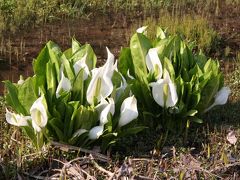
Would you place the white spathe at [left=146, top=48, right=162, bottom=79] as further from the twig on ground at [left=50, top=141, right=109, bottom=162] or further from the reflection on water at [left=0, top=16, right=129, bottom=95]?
the reflection on water at [left=0, top=16, right=129, bottom=95]

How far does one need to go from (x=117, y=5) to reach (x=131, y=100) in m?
4.21

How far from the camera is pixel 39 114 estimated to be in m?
2.89

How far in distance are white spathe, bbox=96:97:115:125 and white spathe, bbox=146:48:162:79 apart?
429mm

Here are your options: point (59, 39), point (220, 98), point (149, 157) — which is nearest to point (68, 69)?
point (149, 157)

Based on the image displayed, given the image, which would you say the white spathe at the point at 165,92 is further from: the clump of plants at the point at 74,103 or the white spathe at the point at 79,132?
the white spathe at the point at 79,132

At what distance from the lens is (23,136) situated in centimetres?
332

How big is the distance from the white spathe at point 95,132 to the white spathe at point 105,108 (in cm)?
4

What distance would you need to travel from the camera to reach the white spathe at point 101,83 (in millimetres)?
2980

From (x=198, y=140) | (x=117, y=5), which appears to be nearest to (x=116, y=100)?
(x=198, y=140)

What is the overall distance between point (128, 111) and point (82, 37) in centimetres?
314

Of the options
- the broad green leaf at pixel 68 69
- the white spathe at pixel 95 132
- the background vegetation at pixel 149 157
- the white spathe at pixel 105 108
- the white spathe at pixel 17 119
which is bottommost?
the background vegetation at pixel 149 157

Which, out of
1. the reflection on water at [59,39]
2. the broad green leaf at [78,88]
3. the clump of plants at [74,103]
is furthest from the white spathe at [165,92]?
the reflection on water at [59,39]

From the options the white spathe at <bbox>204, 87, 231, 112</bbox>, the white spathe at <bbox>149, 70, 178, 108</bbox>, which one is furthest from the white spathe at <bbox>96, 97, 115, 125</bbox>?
the white spathe at <bbox>204, 87, 231, 112</bbox>

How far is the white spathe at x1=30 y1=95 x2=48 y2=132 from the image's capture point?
9.36ft
